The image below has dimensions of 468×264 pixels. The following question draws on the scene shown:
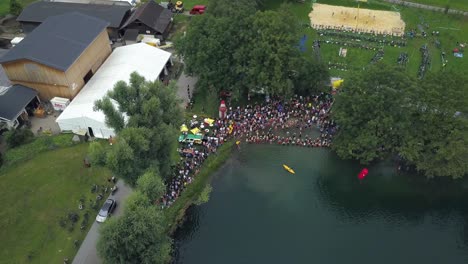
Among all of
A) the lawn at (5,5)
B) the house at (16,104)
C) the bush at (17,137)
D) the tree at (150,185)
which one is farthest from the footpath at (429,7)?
the lawn at (5,5)

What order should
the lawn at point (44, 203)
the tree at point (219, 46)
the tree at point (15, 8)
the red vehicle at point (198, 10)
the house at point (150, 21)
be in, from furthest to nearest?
the red vehicle at point (198, 10)
the tree at point (15, 8)
the house at point (150, 21)
the tree at point (219, 46)
the lawn at point (44, 203)

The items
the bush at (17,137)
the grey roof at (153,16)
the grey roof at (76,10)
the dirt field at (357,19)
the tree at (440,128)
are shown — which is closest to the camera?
the tree at (440,128)

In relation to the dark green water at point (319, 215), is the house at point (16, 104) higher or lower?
higher

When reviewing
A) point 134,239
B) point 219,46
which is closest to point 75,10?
point 219,46

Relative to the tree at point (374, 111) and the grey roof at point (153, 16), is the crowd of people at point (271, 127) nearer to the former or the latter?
the tree at point (374, 111)

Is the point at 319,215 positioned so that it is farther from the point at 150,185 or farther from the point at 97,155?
the point at 97,155

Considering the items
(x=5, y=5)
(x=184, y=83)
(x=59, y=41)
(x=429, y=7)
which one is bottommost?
(x=184, y=83)
